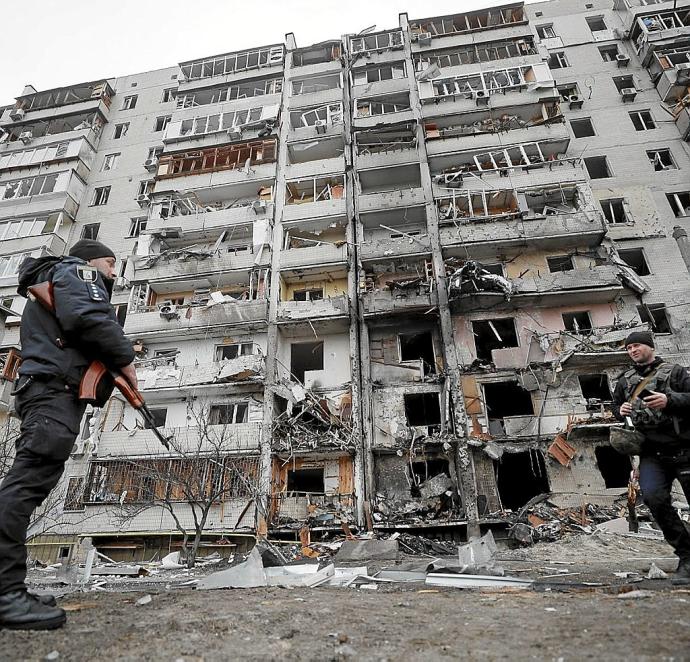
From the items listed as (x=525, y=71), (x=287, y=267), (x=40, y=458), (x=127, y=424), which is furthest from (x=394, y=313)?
(x=40, y=458)

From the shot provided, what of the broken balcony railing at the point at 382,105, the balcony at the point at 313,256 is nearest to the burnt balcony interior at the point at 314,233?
the balcony at the point at 313,256

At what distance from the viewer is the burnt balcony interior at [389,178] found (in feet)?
81.2

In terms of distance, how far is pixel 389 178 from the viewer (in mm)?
25391

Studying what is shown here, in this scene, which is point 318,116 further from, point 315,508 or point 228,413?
point 315,508

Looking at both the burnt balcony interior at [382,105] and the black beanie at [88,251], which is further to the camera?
the burnt balcony interior at [382,105]

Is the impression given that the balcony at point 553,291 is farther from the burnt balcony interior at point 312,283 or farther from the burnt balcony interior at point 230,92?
the burnt balcony interior at point 230,92

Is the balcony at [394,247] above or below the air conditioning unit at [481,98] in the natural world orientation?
below

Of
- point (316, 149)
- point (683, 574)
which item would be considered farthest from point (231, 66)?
point (683, 574)

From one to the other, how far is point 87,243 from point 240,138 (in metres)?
26.7

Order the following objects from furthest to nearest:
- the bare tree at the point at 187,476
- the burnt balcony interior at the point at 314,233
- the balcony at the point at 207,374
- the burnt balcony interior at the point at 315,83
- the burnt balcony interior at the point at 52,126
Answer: the burnt balcony interior at the point at 52,126 → the burnt balcony interior at the point at 315,83 → the burnt balcony interior at the point at 314,233 → the balcony at the point at 207,374 → the bare tree at the point at 187,476

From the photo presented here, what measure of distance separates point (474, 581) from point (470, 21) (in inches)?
1306

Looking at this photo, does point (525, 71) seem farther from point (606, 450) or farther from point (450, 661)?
point (450, 661)

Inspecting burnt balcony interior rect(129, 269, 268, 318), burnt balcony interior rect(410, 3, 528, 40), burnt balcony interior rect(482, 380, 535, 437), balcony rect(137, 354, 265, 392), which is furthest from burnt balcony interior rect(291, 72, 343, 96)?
burnt balcony interior rect(482, 380, 535, 437)

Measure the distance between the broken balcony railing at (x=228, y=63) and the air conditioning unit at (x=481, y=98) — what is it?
549 inches
